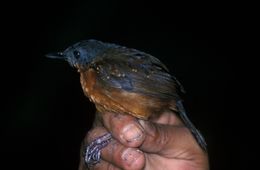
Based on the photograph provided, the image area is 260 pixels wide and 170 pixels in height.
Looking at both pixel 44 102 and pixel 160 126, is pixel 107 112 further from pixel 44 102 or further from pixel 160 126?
pixel 44 102

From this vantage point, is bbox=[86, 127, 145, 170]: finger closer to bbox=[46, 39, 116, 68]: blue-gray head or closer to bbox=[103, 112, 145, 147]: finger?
bbox=[103, 112, 145, 147]: finger

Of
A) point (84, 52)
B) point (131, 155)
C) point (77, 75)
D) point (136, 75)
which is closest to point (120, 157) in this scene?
point (131, 155)

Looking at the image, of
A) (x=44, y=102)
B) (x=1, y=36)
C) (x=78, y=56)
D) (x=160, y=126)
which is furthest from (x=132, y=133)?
(x=1, y=36)

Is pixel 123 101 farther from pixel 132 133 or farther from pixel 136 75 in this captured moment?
pixel 132 133

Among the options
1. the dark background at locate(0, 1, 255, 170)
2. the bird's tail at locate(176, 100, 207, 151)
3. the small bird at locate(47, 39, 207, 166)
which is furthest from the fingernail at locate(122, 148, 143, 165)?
the dark background at locate(0, 1, 255, 170)

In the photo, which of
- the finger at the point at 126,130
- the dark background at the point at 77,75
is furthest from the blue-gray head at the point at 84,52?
the dark background at the point at 77,75

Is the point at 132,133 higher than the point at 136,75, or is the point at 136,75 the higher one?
the point at 136,75
